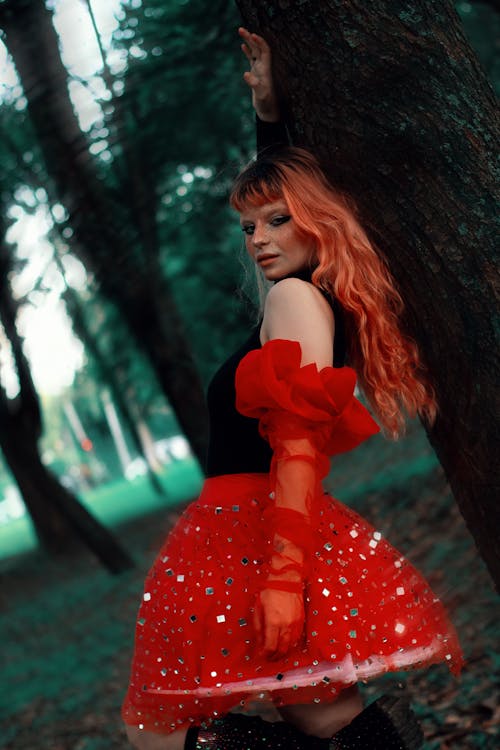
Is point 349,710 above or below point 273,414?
below

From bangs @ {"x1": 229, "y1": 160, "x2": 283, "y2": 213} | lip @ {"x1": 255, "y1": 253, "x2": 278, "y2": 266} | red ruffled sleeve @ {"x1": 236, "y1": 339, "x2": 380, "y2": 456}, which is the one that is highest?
bangs @ {"x1": 229, "y1": 160, "x2": 283, "y2": 213}

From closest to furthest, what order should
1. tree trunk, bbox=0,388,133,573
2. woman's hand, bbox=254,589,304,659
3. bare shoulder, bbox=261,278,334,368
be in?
1. woman's hand, bbox=254,589,304,659
2. bare shoulder, bbox=261,278,334,368
3. tree trunk, bbox=0,388,133,573

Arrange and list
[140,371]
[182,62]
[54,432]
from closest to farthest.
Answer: [182,62] < [140,371] < [54,432]

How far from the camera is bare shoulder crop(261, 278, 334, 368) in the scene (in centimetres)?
225

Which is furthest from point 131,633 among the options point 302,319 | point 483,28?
point 483,28

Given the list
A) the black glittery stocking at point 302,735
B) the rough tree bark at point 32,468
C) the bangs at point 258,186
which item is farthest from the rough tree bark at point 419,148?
the rough tree bark at point 32,468

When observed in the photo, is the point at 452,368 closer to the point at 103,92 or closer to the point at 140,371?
the point at 103,92

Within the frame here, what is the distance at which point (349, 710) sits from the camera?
238 cm

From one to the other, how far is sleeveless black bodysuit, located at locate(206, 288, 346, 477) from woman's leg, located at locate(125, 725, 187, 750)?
0.72 meters

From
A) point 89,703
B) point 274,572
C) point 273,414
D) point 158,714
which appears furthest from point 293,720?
point 89,703

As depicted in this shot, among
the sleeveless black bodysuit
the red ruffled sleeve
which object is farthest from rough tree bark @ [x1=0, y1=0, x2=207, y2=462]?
the red ruffled sleeve

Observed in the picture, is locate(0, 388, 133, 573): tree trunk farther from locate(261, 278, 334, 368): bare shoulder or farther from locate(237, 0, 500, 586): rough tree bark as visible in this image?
locate(261, 278, 334, 368): bare shoulder

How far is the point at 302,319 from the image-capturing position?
2258 mm

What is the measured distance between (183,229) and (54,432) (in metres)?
73.7
